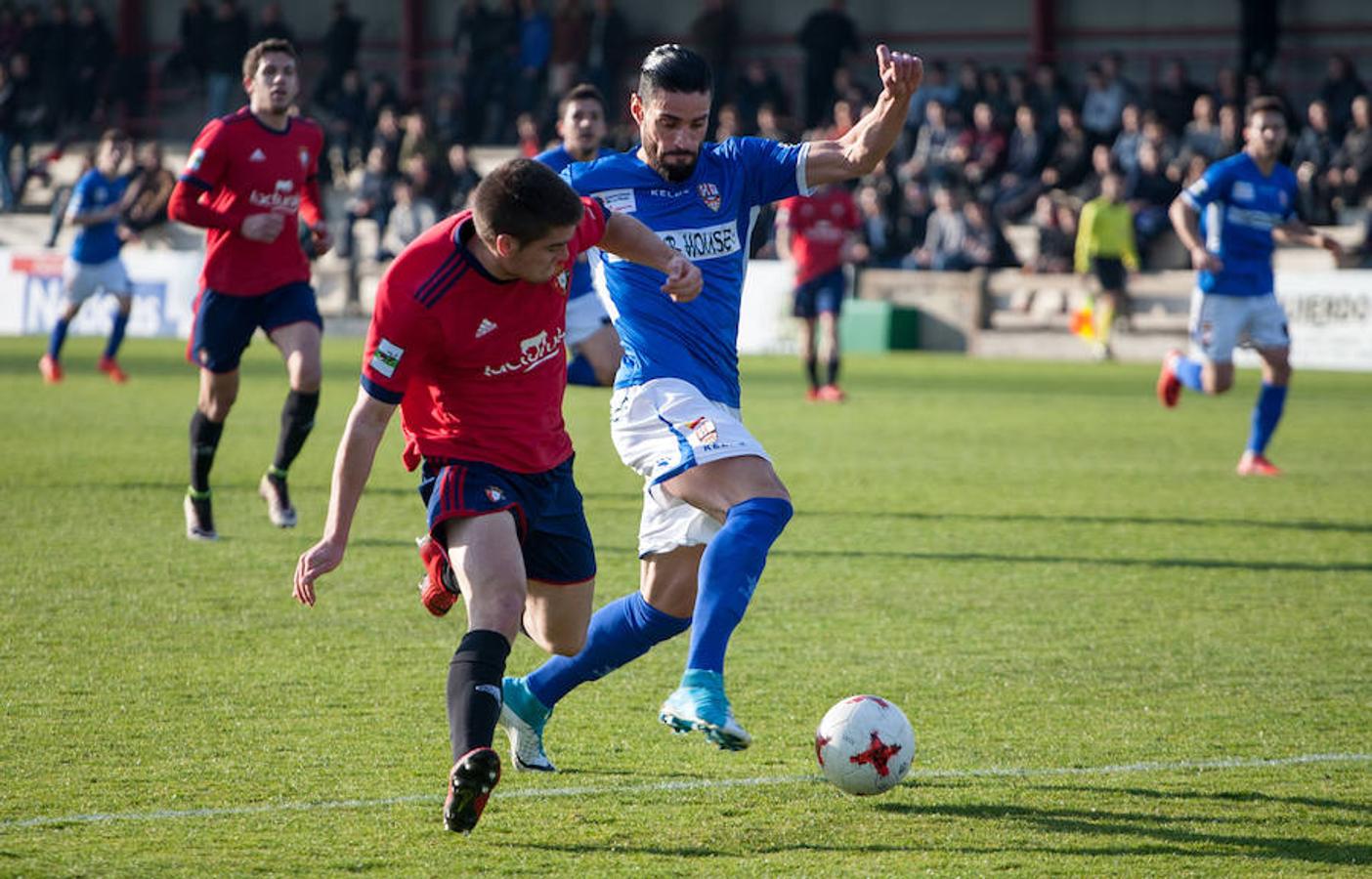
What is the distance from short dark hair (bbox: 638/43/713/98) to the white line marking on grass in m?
1.96

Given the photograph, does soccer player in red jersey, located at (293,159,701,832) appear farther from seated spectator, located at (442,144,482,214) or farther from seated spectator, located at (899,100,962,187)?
seated spectator, located at (442,144,482,214)

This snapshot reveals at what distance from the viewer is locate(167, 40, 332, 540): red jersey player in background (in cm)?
921

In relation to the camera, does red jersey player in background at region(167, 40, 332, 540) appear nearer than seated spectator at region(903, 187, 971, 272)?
Yes

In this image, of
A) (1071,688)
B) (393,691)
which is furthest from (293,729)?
(1071,688)

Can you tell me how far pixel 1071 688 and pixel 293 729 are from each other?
8.11 ft

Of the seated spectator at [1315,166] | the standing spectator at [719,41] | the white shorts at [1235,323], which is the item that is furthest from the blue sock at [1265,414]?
the standing spectator at [719,41]

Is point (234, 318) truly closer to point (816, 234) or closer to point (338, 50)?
point (816, 234)

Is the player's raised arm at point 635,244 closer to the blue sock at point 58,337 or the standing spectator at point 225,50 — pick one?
the blue sock at point 58,337

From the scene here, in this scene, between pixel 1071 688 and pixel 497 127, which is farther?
pixel 497 127

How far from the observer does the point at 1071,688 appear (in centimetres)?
622

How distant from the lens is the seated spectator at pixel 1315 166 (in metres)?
23.7

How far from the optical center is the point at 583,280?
11609 mm

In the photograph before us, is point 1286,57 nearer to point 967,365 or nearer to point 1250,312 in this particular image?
point 967,365

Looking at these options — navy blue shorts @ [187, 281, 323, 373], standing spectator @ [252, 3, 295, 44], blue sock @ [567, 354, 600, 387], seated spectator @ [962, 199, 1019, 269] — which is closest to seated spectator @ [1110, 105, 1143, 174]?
seated spectator @ [962, 199, 1019, 269]
